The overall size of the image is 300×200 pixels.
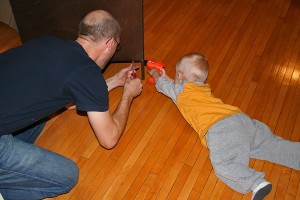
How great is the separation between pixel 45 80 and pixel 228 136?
94cm

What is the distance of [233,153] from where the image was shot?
5.24 feet

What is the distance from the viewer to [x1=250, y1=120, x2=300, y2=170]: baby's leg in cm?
167

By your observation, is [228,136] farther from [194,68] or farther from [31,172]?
[31,172]

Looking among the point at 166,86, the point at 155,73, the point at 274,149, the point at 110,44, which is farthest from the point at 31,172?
the point at 274,149

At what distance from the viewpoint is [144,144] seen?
1.81 meters

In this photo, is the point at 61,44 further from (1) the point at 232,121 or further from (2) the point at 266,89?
(2) the point at 266,89

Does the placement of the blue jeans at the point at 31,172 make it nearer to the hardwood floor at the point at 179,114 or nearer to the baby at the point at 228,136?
the hardwood floor at the point at 179,114

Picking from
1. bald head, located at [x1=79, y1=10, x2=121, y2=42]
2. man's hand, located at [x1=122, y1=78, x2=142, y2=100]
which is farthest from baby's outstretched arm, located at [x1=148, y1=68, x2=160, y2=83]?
bald head, located at [x1=79, y1=10, x2=121, y2=42]

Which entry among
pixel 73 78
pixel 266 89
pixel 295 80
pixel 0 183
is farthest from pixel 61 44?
pixel 295 80

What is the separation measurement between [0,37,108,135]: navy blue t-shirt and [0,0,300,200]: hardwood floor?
1.70 feet

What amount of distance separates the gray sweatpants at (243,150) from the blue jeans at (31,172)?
2.38 feet

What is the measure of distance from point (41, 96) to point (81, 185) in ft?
1.94

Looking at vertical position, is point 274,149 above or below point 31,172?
below

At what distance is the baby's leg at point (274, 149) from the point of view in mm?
1672
